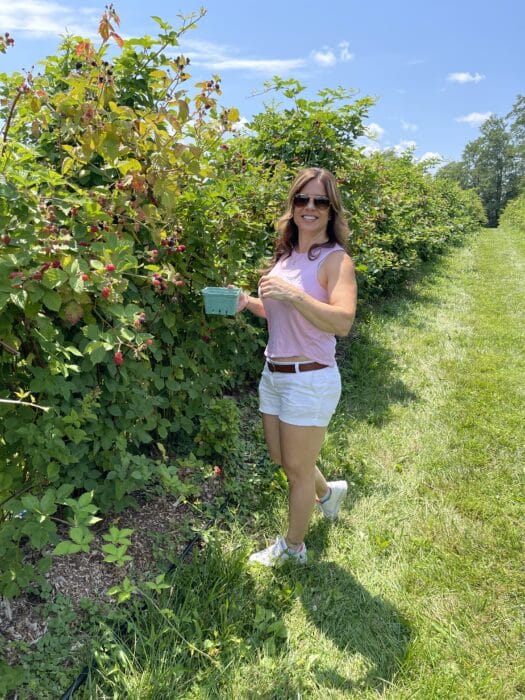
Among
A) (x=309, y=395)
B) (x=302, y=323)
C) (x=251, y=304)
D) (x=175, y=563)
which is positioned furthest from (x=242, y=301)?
(x=175, y=563)

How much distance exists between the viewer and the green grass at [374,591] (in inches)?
74.9

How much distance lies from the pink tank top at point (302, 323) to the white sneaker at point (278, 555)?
3.16 feet

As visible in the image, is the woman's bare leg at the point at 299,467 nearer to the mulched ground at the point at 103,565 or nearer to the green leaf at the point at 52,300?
the mulched ground at the point at 103,565

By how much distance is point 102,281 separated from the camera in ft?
5.29

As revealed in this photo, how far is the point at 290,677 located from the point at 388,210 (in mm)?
6889

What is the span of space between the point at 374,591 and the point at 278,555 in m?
0.49

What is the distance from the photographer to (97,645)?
1827mm

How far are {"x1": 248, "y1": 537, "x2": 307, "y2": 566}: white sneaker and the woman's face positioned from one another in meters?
Result: 1.55

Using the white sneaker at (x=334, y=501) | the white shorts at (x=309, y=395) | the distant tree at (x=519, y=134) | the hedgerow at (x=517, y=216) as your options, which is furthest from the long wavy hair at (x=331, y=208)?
the distant tree at (x=519, y=134)

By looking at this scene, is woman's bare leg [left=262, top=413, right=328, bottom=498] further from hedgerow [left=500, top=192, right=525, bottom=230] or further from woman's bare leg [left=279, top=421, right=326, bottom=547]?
hedgerow [left=500, top=192, right=525, bottom=230]

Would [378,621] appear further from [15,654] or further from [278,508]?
[15,654]

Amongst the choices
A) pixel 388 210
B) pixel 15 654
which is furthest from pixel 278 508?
pixel 388 210

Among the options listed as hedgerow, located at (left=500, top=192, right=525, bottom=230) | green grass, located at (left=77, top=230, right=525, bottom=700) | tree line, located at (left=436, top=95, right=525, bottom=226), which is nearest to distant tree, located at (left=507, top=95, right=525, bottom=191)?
tree line, located at (left=436, top=95, right=525, bottom=226)

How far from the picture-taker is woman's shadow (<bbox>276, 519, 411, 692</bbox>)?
1.98 meters
